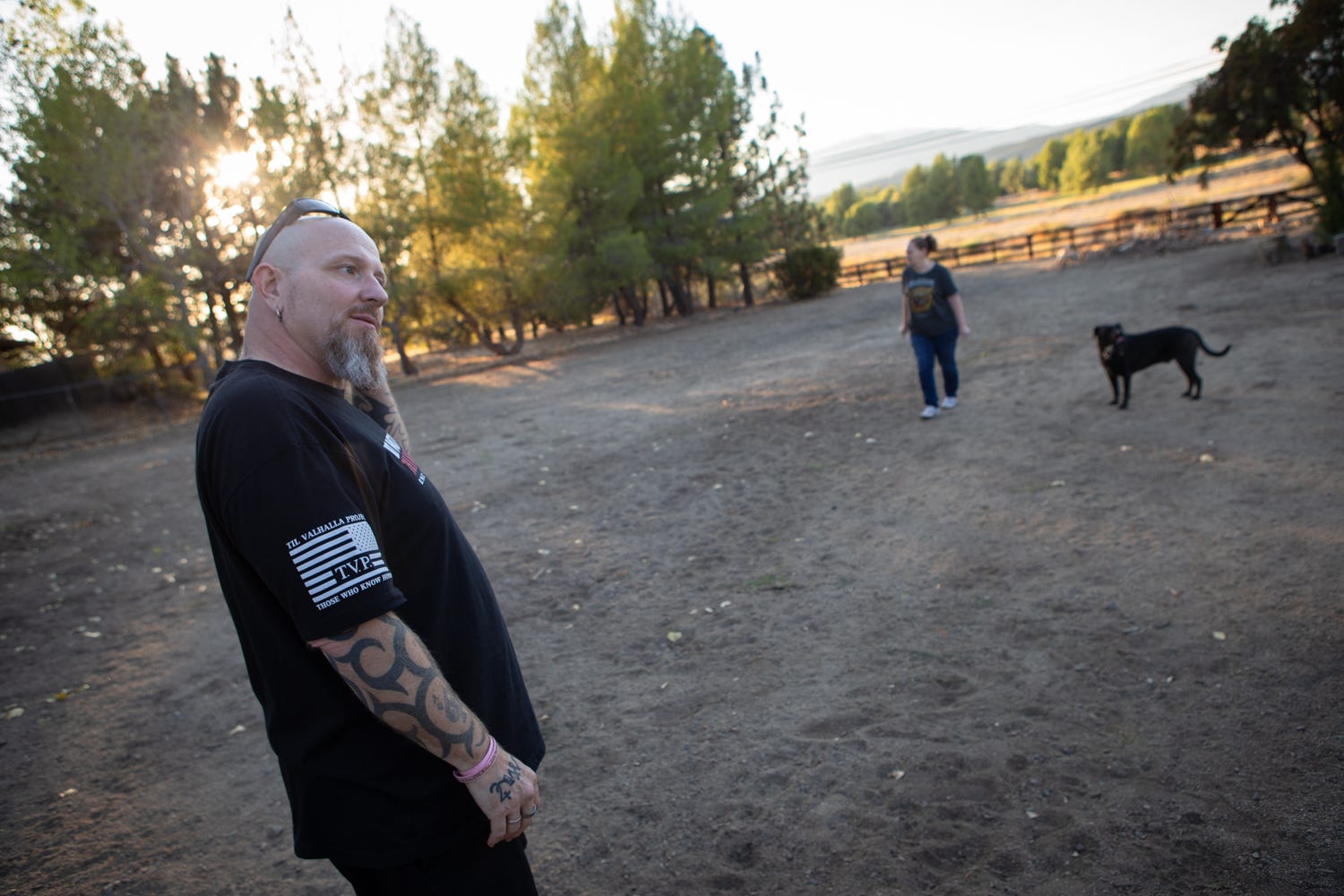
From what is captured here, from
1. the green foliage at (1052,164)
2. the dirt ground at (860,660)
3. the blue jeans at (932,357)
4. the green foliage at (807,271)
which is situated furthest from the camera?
the green foliage at (1052,164)

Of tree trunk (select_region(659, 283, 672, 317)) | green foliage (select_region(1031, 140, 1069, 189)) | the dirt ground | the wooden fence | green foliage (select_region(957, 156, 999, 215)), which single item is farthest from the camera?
green foliage (select_region(1031, 140, 1069, 189))

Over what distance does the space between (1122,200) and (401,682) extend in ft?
279

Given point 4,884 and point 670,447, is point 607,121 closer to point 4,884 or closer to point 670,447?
point 670,447

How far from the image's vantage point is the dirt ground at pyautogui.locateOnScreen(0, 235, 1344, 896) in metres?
2.88

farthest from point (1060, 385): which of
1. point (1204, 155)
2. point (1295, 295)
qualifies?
point (1204, 155)

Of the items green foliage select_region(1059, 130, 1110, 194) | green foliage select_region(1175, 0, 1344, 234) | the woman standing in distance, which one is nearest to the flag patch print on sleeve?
the woman standing in distance

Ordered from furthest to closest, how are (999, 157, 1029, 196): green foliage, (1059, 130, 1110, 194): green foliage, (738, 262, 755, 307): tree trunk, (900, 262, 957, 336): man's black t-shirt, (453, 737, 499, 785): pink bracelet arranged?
(999, 157, 1029, 196): green foliage → (1059, 130, 1110, 194): green foliage → (738, 262, 755, 307): tree trunk → (900, 262, 957, 336): man's black t-shirt → (453, 737, 499, 785): pink bracelet

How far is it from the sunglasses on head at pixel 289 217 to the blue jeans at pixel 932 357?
7.47 meters

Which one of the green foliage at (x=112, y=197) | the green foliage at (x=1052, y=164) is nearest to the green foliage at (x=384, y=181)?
the green foliage at (x=112, y=197)

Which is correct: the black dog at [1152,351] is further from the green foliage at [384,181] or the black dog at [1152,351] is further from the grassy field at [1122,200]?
the grassy field at [1122,200]

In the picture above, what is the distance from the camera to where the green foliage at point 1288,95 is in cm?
1531

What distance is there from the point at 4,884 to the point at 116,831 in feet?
1.39

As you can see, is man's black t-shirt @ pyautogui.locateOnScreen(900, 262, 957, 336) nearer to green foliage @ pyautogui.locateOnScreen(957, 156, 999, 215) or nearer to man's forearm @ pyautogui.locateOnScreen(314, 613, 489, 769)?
man's forearm @ pyautogui.locateOnScreen(314, 613, 489, 769)

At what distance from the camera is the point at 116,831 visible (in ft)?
12.1
